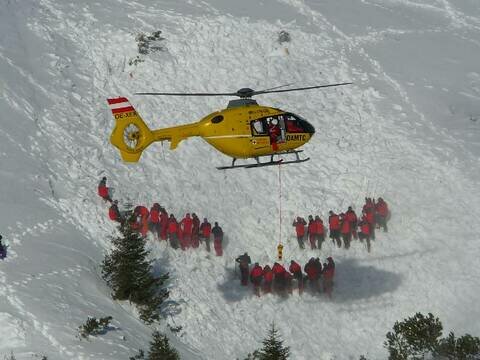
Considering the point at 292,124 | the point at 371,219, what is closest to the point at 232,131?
the point at 292,124

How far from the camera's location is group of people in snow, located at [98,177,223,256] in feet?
74.7

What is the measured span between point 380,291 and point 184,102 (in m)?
11.3

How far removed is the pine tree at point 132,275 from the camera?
18.5 metres

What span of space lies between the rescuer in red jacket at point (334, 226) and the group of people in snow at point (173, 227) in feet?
12.9

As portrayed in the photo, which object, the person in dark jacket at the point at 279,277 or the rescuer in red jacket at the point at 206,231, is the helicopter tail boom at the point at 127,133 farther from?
the person in dark jacket at the point at 279,277

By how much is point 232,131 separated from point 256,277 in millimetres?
5167

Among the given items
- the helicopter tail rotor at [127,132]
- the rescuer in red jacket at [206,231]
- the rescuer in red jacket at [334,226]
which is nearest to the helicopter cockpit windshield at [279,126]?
the helicopter tail rotor at [127,132]

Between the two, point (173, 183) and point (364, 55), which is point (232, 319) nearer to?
point (173, 183)

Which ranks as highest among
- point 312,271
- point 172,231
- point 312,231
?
point 172,231

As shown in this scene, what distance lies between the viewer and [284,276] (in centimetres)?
2220

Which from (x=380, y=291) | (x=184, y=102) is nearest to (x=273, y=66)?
(x=184, y=102)

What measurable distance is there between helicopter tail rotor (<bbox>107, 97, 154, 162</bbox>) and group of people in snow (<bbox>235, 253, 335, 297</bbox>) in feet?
18.1

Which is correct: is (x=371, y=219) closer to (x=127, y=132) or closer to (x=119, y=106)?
(x=127, y=132)

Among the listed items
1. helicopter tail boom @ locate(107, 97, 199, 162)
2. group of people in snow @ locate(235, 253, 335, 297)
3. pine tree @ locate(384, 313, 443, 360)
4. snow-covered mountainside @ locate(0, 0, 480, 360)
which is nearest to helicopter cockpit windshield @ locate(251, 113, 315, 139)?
helicopter tail boom @ locate(107, 97, 199, 162)
